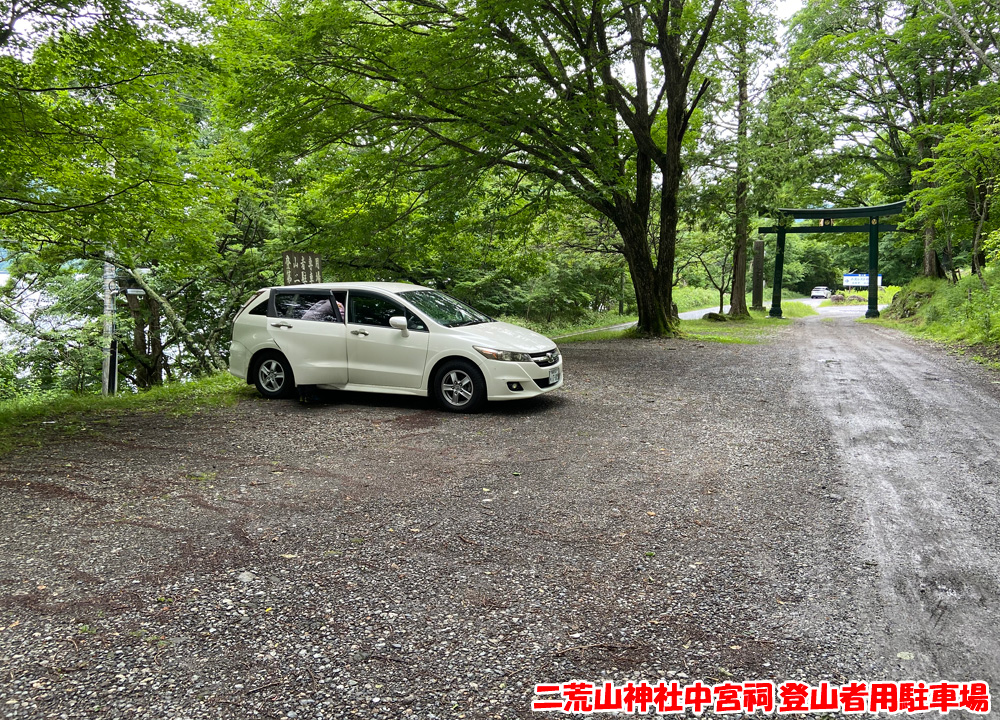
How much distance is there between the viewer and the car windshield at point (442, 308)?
8.17 metres

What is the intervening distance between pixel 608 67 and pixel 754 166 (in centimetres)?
1122

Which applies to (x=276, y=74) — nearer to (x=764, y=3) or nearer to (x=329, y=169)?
(x=329, y=169)

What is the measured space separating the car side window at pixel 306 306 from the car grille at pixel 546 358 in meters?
2.72

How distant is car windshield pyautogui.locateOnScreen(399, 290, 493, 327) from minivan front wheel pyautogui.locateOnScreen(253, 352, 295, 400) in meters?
1.97

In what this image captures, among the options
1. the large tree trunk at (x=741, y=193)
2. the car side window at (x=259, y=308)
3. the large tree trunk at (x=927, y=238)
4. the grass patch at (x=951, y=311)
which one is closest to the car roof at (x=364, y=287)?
the car side window at (x=259, y=308)

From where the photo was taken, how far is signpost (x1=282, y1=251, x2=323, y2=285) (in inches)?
455

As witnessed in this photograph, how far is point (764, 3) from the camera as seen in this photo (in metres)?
15.7

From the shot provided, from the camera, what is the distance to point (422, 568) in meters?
3.59

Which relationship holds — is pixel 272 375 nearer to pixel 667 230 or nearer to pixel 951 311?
pixel 667 230

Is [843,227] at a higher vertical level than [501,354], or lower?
higher

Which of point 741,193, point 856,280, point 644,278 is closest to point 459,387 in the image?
point 644,278

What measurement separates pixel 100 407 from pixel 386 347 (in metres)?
4.04

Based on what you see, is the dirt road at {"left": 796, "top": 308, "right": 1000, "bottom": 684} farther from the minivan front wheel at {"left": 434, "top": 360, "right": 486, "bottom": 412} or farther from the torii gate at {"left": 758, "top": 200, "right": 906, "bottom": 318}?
the torii gate at {"left": 758, "top": 200, "right": 906, "bottom": 318}

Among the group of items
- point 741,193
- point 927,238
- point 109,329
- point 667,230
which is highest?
point 741,193
